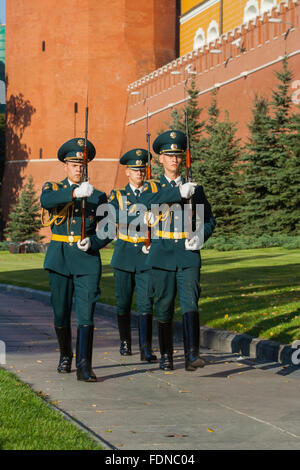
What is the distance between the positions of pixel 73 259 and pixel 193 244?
1086mm

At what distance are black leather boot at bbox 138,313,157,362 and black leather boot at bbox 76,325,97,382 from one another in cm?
130

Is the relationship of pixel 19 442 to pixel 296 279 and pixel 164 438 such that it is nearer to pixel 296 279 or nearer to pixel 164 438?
pixel 164 438

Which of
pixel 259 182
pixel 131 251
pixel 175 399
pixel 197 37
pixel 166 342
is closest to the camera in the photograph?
pixel 175 399

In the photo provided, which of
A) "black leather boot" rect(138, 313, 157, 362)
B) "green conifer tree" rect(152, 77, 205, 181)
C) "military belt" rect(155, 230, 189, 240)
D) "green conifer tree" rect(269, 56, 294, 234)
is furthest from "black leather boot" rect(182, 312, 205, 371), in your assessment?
"green conifer tree" rect(152, 77, 205, 181)

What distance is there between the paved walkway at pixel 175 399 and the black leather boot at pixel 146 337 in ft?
0.48

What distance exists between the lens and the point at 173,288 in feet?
27.6

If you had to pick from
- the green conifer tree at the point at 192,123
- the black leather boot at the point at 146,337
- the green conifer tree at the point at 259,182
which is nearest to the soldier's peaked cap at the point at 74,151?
the black leather boot at the point at 146,337

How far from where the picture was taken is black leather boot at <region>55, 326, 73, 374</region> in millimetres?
8242

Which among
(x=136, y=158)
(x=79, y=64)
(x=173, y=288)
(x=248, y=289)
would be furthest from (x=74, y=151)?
(x=79, y=64)

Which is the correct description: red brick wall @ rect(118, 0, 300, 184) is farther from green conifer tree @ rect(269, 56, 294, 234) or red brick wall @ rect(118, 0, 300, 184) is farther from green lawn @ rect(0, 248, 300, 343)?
green lawn @ rect(0, 248, 300, 343)

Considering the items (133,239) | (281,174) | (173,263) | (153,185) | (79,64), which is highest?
(79,64)

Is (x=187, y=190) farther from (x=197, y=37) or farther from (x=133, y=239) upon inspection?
(x=197, y=37)

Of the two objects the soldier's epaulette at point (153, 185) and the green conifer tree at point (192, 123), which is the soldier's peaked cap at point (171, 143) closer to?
the soldier's epaulette at point (153, 185)

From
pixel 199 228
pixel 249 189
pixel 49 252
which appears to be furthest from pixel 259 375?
pixel 249 189
